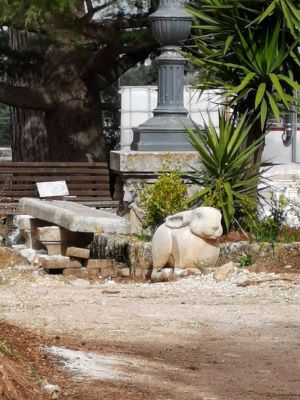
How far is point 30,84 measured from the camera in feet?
74.3

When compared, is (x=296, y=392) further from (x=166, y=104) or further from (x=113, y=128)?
(x=113, y=128)

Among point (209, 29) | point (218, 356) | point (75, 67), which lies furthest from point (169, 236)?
point (75, 67)

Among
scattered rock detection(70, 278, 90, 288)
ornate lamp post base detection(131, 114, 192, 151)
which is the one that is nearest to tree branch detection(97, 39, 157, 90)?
ornate lamp post base detection(131, 114, 192, 151)

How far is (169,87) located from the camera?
42.3 feet

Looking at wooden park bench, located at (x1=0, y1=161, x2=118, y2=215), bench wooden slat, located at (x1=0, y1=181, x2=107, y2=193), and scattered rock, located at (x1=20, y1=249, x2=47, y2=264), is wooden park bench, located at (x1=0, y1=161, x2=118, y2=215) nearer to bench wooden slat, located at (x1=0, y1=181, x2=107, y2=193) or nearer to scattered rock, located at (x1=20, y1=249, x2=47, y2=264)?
bench wooden slat, located at (x1=0, y1=181, x2=107, y2=193)

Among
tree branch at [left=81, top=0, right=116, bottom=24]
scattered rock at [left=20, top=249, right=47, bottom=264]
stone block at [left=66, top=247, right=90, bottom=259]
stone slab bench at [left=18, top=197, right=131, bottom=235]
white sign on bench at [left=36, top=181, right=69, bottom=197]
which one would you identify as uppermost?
tree branch at [left=81, top=0, right=116, bottom=24]

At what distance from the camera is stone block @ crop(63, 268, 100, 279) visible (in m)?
11.6

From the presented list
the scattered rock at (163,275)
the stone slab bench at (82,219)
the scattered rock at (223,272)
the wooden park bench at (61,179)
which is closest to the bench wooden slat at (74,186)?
Result: the wooden park bench at (61,179)

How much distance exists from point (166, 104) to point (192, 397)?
23.0ft

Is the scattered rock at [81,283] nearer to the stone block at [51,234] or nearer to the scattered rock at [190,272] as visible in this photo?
the scattered rock at [190,272]

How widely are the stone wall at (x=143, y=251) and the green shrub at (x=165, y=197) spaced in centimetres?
32

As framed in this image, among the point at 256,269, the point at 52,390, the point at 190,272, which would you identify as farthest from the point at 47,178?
the point at 52,390

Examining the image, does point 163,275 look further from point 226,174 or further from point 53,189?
point 53,189

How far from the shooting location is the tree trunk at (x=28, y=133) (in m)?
23.0
